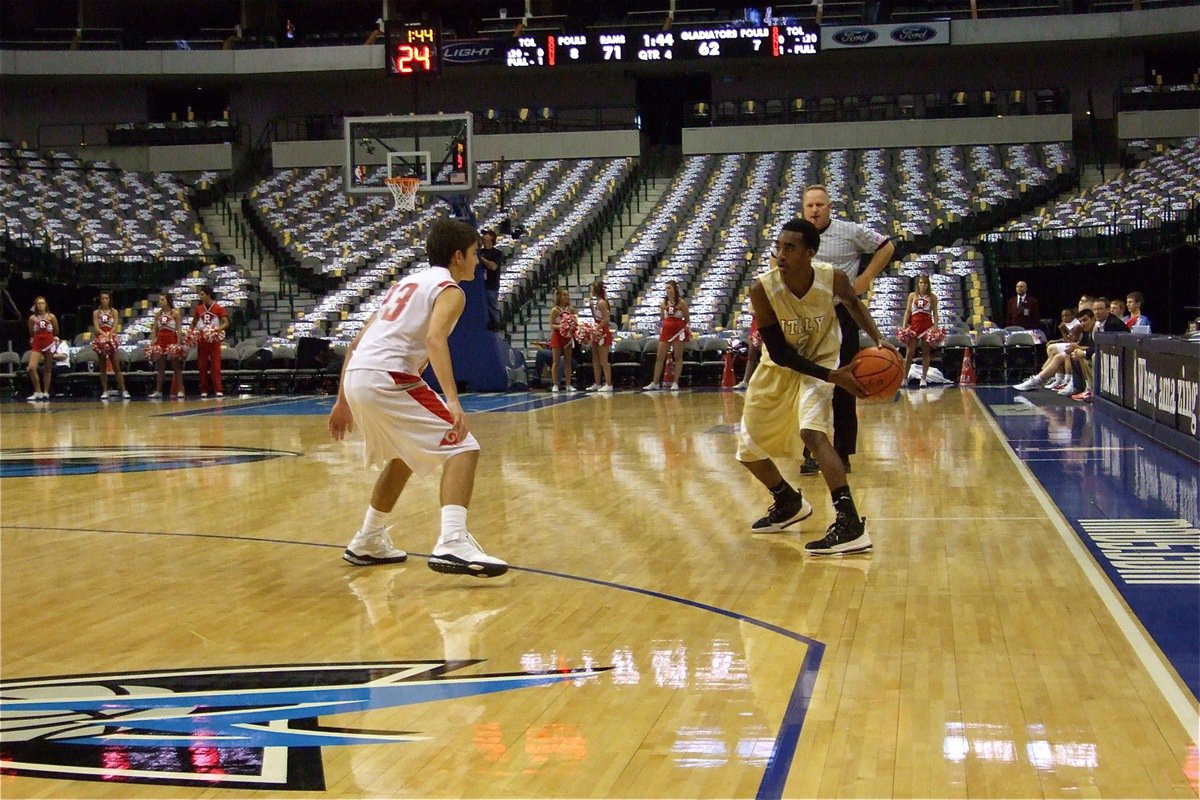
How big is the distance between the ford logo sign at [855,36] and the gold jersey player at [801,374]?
28.1 m

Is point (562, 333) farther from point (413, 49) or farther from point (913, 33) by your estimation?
point (913, 33)

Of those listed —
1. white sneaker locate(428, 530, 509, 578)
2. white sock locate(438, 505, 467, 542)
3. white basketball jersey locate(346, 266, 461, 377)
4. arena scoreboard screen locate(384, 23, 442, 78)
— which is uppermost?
arena scoreboard screen locate(384, 23, 442, 78)

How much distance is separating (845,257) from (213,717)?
571cm

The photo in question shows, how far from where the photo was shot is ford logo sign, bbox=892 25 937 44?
33344 mm

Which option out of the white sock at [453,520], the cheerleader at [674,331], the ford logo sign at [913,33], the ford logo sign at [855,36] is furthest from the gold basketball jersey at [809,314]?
the ford logo sign at [913,33]

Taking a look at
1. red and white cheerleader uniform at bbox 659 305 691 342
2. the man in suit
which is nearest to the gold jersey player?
red and white cheerleader uniform at bbox 659 305 691 342

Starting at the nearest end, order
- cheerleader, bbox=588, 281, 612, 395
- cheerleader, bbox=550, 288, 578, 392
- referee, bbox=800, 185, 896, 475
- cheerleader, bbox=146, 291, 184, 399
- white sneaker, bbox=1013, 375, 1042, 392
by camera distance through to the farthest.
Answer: referee, bbox=800, 185, 896, 475, white sneaker, bbox=1013, 375, 1042, 392, cheerleader, bbox=588, 281, 612, 395, cheerleader, bbox=550, 288, 578, 392, cheerleader, bbox=146, 291, 184, 399

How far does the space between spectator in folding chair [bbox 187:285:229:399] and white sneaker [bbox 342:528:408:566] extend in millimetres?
15367

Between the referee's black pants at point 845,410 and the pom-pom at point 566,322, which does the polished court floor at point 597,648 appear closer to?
the referee's black pants at point 845,410

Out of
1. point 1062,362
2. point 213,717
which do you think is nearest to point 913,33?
point 1062,362

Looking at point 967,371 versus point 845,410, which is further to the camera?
point 967,371

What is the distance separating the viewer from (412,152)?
2144cm

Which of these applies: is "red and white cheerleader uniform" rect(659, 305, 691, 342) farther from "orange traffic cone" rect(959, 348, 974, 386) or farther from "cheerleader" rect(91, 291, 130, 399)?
"cheerleader" rect(91, 291, 130, 399)

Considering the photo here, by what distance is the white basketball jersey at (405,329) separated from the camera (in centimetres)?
578
